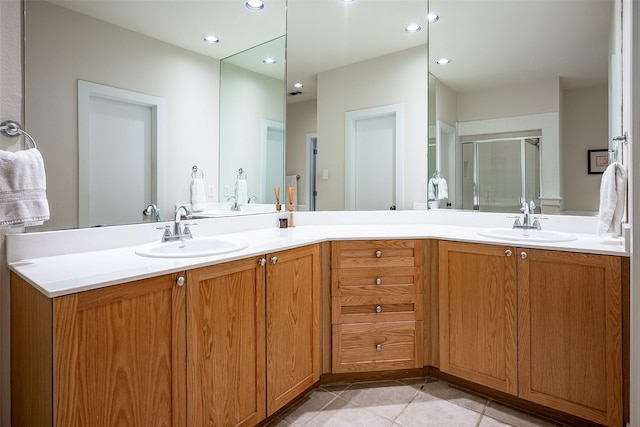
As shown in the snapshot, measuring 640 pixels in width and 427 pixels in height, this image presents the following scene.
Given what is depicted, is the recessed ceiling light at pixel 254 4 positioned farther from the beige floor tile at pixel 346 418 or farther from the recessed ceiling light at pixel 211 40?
the beige floor tile at pixel 346 418

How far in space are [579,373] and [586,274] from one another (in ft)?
1.49

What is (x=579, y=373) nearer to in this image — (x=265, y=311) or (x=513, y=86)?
(x=265, y=311)

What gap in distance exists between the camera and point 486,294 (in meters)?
1.84

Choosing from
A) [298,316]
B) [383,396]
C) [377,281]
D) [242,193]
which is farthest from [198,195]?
[383,396]

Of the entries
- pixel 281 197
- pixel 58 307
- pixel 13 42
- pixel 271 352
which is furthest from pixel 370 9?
pixel 58 307

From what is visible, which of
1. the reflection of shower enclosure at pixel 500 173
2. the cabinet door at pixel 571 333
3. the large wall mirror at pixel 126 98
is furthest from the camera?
the reflection of shower enclosure at pixel 500 173

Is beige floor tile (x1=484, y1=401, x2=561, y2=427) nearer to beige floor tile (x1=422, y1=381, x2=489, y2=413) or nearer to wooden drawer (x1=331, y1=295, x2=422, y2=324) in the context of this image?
beige floor tile (x1=422, y1=381, x2=489, y2=413)

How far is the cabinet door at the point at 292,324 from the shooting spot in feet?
5.36

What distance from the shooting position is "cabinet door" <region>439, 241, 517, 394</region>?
5.84ft

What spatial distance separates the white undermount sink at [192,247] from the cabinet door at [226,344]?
0.42ft

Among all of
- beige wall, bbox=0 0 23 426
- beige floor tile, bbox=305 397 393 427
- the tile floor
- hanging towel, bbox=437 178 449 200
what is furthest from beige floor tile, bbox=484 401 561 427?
beige wall, bbox=0 0 23 426

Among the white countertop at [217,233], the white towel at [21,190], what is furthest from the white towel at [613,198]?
the white towel at [21,190]

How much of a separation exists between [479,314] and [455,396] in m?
0.49

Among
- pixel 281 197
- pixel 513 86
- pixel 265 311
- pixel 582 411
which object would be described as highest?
pixel 513 86
